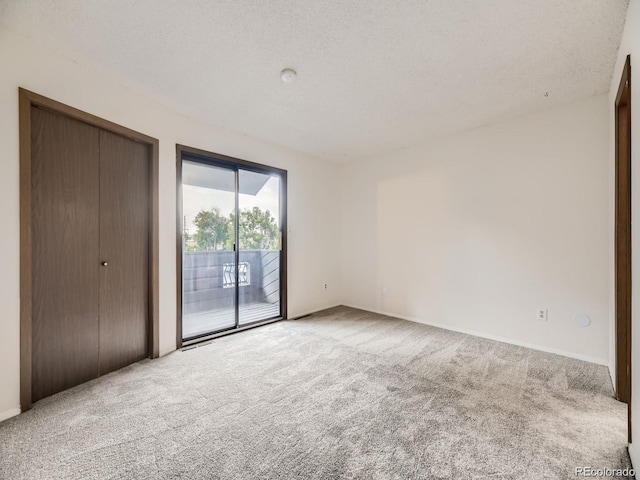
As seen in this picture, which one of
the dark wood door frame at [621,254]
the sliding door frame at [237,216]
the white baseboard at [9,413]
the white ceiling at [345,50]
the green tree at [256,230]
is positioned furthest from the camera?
the green tree at [256,230]

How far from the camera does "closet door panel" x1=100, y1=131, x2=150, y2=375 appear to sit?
8.21 feet

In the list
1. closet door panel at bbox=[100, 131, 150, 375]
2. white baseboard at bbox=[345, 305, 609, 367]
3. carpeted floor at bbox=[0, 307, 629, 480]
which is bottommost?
carpeted floor at bbox=[0, 307, 629, 480]

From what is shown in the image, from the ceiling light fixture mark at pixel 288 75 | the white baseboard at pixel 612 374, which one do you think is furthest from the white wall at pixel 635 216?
the ceiling light fixture mark at pixel 288 75

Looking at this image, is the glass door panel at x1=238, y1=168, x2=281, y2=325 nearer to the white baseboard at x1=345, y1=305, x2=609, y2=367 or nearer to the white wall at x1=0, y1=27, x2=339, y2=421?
the white wall at x1=0, y1=27, x2=339, y2=421

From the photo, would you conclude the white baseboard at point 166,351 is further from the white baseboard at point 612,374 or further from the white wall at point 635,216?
the white baseboard at point 612,374

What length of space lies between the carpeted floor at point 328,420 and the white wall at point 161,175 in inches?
23.7

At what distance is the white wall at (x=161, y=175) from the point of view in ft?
6.14

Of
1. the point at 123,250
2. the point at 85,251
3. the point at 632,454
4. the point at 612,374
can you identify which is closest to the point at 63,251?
the point at 85,251

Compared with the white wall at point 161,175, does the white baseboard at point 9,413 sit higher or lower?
lower

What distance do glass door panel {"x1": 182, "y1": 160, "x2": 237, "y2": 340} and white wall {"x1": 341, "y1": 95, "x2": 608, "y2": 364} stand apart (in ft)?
7.53

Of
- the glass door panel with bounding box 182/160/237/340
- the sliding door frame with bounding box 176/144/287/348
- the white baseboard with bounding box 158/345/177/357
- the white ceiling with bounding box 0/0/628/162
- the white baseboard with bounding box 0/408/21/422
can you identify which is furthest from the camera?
the glass door panel with bounding box 182/160/237/340

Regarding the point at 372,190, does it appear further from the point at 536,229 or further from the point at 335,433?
the point at 335,433

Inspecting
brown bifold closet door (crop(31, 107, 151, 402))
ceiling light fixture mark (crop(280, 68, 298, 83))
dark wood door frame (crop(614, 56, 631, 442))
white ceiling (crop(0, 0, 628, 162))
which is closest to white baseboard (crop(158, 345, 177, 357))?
brown bifold closet door (crop(31, 107, 151, 402))

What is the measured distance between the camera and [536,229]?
3.02m
